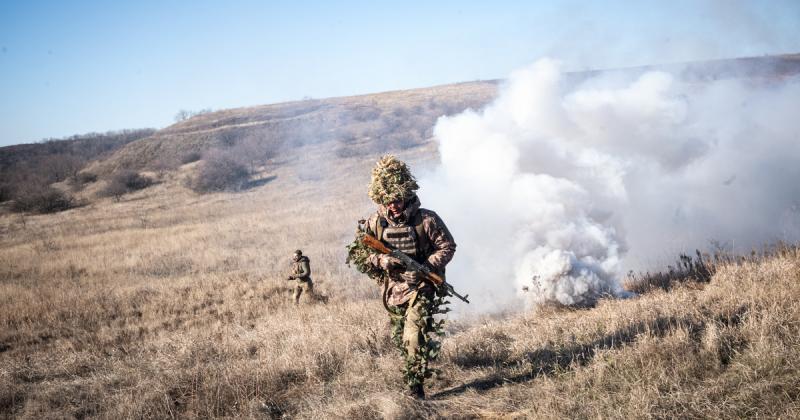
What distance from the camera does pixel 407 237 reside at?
420 cm

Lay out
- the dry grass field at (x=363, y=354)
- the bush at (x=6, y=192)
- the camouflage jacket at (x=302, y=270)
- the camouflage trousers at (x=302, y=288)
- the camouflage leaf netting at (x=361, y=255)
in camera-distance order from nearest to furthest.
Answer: the dry grass field at (x=363, y=354) < the camouflage leaf netting at (x=361, y=255) < the camouflage jacket at (x=302, y=270) < the camouflage trousers at (x=302, y=288) < the bush at (x=6, y=192)

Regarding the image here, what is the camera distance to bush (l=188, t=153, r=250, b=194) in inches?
1132

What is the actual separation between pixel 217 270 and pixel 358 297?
4927mm

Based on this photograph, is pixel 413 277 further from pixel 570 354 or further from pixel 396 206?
pixel 570 354

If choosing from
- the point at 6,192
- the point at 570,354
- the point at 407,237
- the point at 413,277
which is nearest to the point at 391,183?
the point at 407,237

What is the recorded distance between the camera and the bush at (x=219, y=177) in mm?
28750

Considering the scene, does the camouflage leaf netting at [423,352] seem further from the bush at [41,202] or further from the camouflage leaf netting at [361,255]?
the bush at [41,202]

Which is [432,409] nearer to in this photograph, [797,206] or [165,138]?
[797,206]

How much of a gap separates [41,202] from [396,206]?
1204 inches

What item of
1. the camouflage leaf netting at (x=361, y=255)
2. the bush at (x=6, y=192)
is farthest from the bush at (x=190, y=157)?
the camouflage leaf netting at (x=361, y=255)

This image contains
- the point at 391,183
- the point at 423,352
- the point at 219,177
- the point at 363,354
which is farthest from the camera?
the point at 219,177

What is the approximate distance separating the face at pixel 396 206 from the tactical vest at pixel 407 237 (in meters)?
0.15

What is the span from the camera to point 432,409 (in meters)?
3.88

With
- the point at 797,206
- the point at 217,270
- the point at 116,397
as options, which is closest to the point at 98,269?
the point at 217,270
